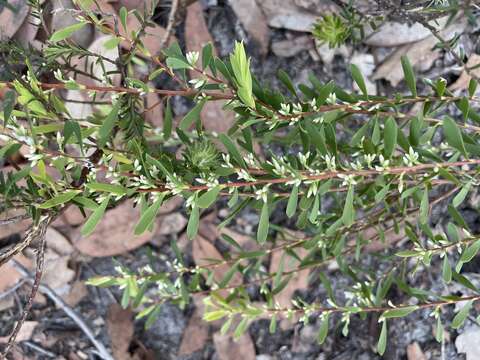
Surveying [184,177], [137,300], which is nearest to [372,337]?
[137,300]

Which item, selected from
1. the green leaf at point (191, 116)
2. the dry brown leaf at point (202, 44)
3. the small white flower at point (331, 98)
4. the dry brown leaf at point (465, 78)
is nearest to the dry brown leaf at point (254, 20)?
the dry brown leaf at point (202, 44)

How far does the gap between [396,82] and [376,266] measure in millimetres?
782

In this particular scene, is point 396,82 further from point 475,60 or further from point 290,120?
point 290,120

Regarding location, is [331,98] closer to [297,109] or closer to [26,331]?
[297,109]

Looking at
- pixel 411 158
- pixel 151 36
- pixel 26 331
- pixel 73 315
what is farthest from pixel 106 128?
pixel 26 331

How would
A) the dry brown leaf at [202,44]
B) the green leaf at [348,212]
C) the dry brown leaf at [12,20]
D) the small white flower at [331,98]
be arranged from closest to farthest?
the green leaf at [348,212] → the small white flower at [331,98] → the dry brown leaf at [12,20] → the dry brown leaf at [202,44]

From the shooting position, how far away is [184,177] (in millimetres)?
1319

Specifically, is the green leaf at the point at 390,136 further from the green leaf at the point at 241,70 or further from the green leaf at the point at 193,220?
the green leaf at the point at 193,220

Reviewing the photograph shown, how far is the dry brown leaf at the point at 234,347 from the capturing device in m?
2.59

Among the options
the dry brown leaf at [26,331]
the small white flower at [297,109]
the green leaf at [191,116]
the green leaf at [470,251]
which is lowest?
the dry brown leaf at [26,331]

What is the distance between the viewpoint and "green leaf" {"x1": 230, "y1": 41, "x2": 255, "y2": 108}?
1156 mm

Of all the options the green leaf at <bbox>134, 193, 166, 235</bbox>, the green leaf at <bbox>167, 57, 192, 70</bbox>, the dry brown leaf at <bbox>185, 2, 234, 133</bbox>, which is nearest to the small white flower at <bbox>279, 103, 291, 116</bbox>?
the green leaf at <bbox>167, 57, 192, 70</bbox>

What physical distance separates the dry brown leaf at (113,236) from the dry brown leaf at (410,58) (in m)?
1.20

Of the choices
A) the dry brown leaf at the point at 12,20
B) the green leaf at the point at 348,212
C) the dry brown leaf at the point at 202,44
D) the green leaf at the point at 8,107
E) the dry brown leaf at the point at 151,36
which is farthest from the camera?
the dry brown leaf at the point at 202,44
